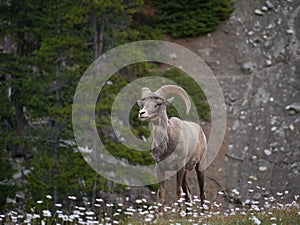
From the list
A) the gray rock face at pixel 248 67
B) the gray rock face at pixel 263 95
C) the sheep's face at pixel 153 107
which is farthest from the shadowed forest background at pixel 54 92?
the sheep's face at pixel 153 107

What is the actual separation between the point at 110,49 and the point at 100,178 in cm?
358

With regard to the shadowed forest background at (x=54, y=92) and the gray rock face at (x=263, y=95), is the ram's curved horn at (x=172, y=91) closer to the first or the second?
the shadowed forest background at (x=54, y=92)

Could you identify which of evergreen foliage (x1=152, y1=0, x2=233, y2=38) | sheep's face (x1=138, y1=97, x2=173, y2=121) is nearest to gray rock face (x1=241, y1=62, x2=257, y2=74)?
evergreen foliage (x1=152, y1=0, x2=233, y2=38)

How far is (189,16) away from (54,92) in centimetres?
671

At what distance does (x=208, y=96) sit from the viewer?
759 inches

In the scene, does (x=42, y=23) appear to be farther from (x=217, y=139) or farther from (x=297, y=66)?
(x=297, y=66)

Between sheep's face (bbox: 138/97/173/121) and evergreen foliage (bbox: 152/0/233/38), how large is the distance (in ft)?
42.4

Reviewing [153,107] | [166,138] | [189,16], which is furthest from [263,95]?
[153,107]

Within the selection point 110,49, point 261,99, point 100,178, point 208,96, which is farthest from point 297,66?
point 100,178

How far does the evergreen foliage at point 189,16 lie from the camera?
Answer: 20781 mm

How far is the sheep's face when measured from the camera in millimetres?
7824

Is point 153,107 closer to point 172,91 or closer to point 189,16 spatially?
point 172,91

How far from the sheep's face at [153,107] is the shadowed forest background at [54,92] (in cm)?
681

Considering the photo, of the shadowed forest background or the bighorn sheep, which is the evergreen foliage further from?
the bighorn sheep
